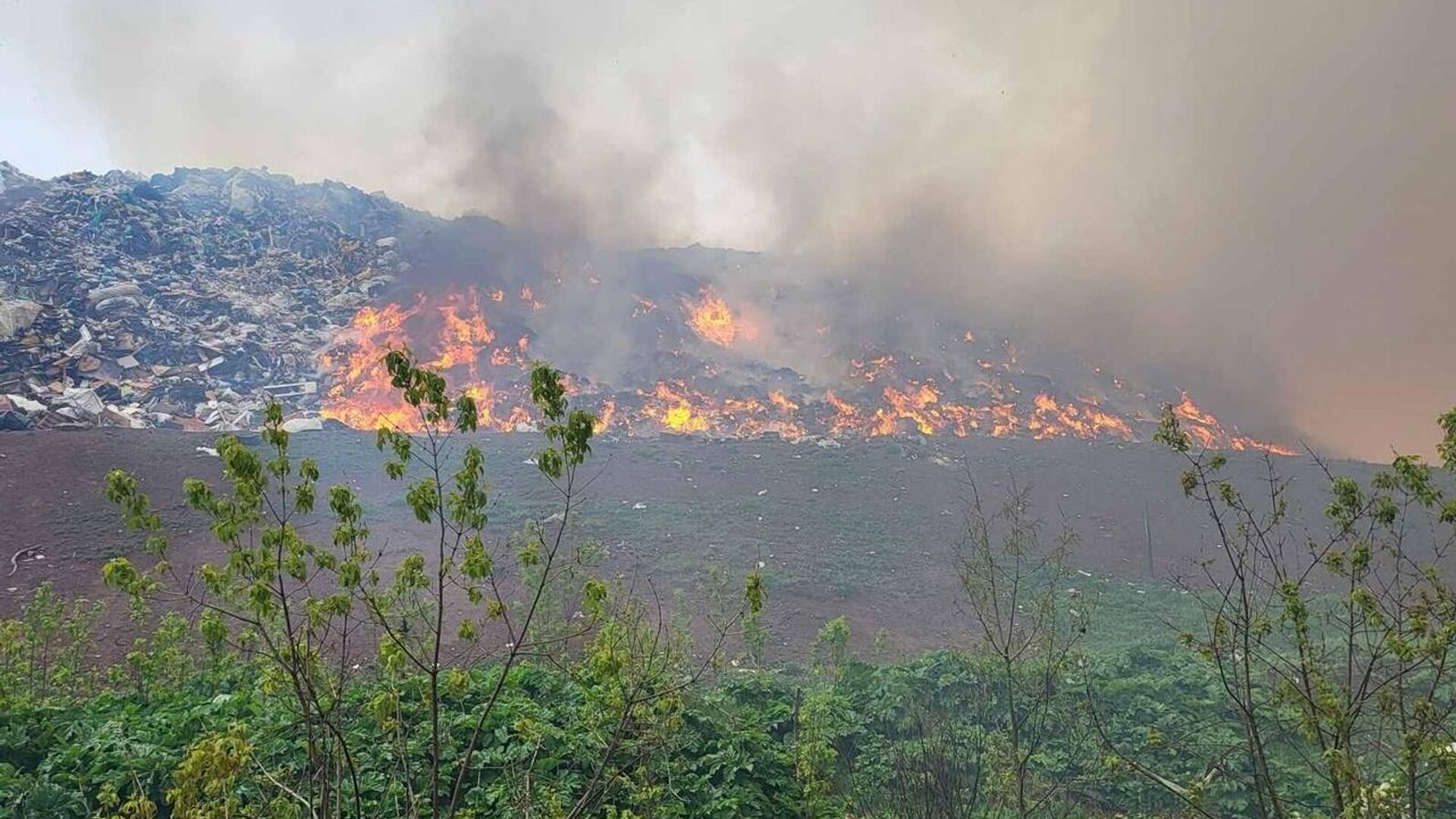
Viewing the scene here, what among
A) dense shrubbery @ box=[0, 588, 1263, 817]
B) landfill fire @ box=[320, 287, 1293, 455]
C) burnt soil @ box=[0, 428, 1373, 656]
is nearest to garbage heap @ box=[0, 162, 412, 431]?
landfill fire @ box=[320, 287, 1293, 455]

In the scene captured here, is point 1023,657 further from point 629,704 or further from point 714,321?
point 714,321

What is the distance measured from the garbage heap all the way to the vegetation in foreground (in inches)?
531

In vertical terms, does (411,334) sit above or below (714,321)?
below

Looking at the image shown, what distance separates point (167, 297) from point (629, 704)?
33273mm

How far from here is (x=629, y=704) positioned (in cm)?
333

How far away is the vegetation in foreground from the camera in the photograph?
322 centimetres

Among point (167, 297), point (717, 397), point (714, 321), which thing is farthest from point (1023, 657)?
point (714, 321)

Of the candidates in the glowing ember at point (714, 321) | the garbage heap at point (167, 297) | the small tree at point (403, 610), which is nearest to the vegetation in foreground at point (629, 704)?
the small tree at point (403, 610)

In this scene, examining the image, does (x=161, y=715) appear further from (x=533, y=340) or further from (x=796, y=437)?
(x=533, y=340)

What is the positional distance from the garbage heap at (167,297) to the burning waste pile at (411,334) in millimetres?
97

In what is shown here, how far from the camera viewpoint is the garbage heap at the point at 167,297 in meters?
21.3

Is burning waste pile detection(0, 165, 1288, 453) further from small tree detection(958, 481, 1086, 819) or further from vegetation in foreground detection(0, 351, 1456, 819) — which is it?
small tree detection(958, 481, 1086, 819)

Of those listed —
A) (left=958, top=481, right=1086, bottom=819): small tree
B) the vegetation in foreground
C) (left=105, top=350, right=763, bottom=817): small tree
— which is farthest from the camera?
(left=958, top=481, right=1086, bottom=819): small tree

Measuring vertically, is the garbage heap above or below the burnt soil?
above
